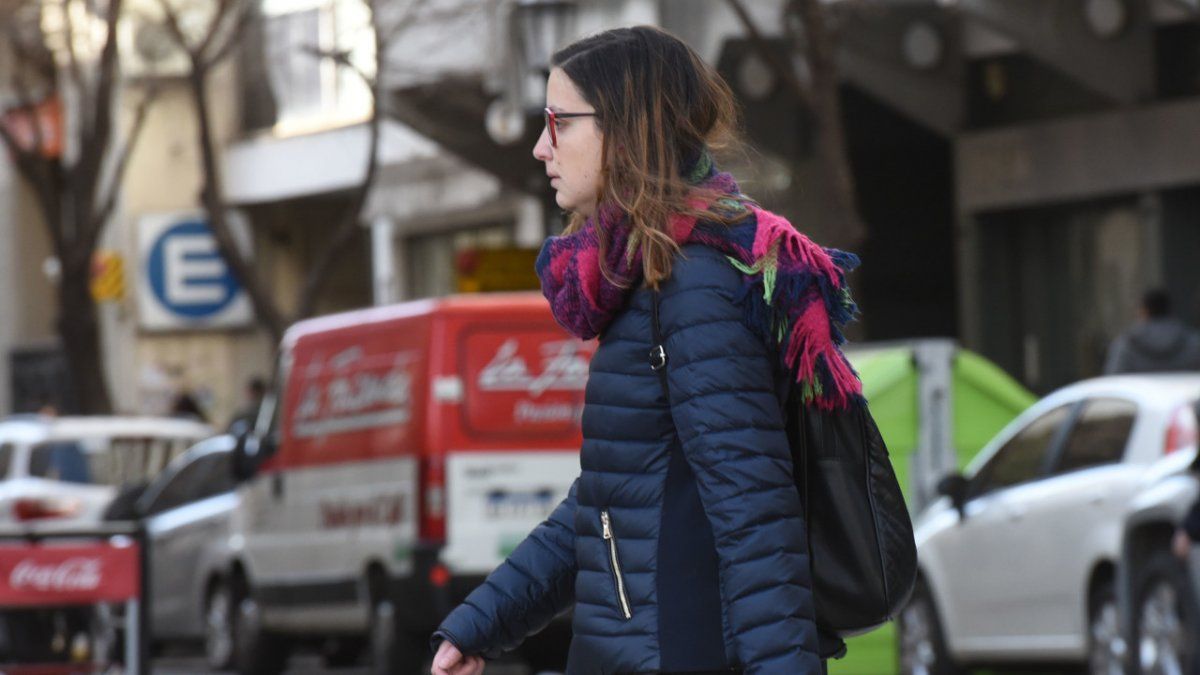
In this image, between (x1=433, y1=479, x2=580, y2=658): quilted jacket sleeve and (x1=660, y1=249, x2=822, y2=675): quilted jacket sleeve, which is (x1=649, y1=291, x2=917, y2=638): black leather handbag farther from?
(x1=433, y1=479, x2=580, y2=658): quilted jacket sleeve

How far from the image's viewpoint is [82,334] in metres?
27.0

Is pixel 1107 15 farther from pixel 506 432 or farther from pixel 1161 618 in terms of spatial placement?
pixel 1161 618

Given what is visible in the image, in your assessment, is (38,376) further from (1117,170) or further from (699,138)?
(699,138)

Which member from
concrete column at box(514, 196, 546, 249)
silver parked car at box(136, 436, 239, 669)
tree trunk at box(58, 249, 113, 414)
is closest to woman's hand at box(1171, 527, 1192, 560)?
silver parked car at box(136, 436, 239, 669)

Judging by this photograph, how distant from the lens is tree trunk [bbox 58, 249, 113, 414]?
87.9 feet

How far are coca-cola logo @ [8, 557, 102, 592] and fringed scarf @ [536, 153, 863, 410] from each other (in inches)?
289

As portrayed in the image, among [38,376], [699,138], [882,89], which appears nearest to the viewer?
[699,138]

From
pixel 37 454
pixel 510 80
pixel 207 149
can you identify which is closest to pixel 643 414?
pixel 37 454

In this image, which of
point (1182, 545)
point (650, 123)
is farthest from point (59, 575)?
point (650, 123)

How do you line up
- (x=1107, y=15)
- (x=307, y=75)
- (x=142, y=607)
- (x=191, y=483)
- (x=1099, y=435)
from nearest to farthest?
(x=142, y=607) → (x=1099, y=435) → (x=191, y=483) → (x=1107, y=15) → (x=307, y=75)

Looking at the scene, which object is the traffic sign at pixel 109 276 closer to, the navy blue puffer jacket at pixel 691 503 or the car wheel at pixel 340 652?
the car wheel at pixel 340 652

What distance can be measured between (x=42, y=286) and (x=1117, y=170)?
24025 millimetres

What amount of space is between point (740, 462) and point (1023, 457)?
345 inches

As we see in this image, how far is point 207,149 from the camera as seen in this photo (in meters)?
24.0
